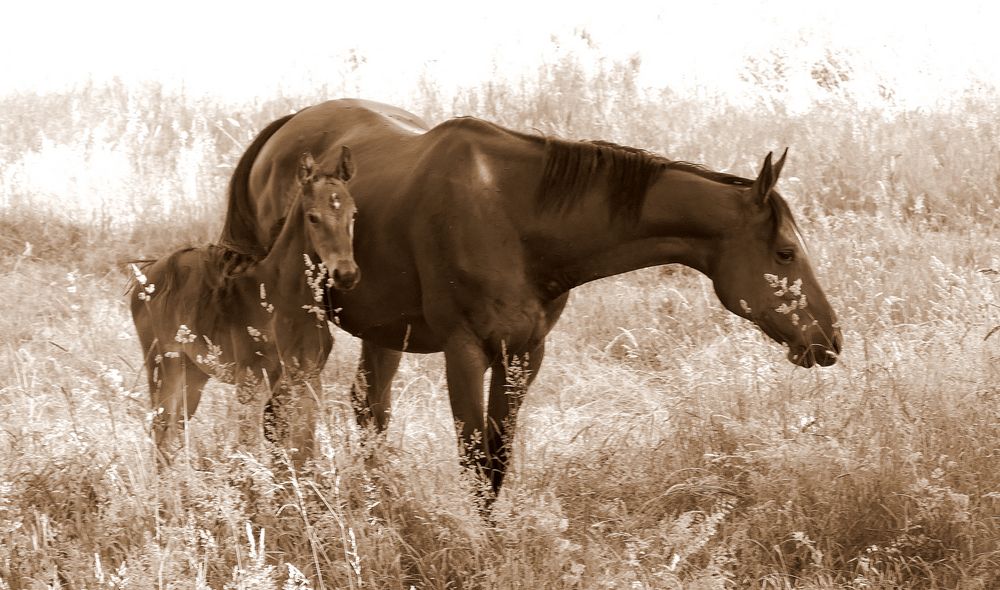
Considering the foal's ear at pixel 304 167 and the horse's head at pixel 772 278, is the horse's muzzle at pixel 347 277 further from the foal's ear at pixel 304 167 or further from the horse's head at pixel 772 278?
the horse's head at pixel 772 278

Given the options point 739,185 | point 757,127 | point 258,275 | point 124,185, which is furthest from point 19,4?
point 739,185

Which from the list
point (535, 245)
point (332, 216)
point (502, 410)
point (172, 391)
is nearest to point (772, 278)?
point (535, 245)

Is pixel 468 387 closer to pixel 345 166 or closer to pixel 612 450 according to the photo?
pixel 612 450

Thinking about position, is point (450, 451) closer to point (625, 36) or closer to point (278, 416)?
point (278, 416)

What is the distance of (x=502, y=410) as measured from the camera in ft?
14.5

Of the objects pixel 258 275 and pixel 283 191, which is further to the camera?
pixel 283 191

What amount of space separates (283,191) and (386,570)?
2.21 m

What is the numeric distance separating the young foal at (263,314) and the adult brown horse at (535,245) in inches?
12.3

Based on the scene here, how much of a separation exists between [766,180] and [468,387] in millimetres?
1345

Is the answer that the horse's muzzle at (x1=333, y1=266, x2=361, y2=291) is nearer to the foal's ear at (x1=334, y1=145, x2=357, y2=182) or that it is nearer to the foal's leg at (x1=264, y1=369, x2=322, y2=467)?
the foal's leg at (x1=264, y1=369, x2=322, y2=467)

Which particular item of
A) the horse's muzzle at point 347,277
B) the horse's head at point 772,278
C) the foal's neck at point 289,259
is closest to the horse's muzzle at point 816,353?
the horse's head at point 772,278

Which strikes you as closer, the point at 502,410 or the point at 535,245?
the point at 535,245

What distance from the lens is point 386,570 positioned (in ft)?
11.9

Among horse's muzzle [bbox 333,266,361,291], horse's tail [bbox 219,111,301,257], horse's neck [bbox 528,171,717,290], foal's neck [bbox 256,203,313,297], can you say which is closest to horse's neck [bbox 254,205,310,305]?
foal's neck [bbox 256,203,313,297]
